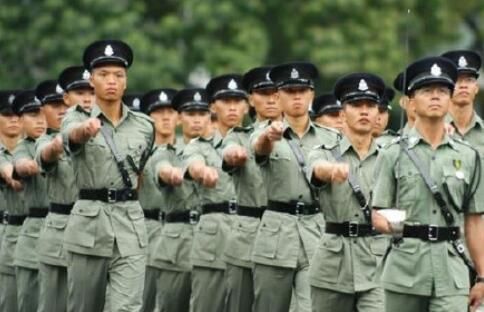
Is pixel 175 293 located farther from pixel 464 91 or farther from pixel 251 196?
pixel 464 91

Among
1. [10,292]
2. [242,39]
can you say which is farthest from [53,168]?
[242,39]

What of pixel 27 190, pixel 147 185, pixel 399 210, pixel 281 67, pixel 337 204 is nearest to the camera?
pixel 399 210

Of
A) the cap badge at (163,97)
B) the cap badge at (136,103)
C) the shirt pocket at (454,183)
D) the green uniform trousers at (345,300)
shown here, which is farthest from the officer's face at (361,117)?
the cap badge at (136,103)

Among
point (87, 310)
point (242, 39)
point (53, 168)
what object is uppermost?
point (242, 39)

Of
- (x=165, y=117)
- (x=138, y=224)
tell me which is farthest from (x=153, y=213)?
(x=138, y=224)

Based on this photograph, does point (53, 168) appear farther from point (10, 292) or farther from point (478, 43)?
point (478, 43)

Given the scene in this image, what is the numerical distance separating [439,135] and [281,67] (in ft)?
10.0

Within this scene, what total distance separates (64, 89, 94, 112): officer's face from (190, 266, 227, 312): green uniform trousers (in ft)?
6.81

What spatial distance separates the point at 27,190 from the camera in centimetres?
1947

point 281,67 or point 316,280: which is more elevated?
point 281,67

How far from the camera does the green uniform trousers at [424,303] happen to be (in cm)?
1378

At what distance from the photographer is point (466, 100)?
17000 mm

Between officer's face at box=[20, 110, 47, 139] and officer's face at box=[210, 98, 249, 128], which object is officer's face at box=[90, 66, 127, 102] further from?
officer's face at box=[20, 110, 47, 139]

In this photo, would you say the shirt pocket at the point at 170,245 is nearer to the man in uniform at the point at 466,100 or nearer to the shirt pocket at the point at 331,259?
the man in uniform at the point at 466,100
